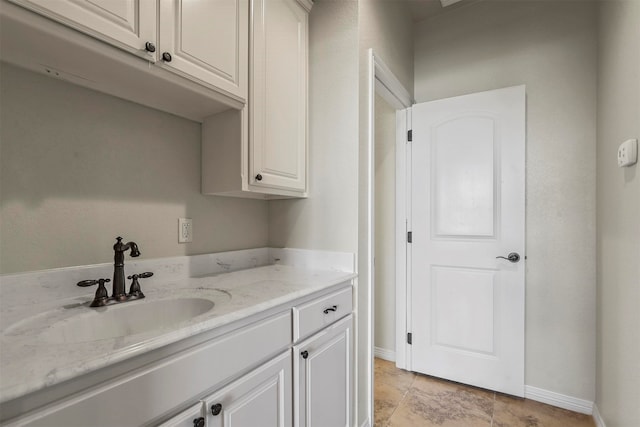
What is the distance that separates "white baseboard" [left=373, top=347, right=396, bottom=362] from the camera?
2.52 metres

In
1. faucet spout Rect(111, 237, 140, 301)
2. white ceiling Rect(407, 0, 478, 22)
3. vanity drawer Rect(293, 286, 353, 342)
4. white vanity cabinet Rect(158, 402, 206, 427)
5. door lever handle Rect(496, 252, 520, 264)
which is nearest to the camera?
white vanity cabinet Rect(158, 402, 206, 427)

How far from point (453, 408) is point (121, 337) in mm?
2016

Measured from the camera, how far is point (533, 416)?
6.03ft

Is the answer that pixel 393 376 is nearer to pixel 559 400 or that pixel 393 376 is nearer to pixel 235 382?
pixel 559 400

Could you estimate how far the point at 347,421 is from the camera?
1.47 metres

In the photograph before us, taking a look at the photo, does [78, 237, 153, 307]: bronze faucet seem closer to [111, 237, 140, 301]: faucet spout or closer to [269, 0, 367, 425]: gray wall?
[111, 237, 140, 301]: faucet spout

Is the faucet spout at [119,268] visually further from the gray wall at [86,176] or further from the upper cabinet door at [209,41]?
the upper cabinet door at [209,41]

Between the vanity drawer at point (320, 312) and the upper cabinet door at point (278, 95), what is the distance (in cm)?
59

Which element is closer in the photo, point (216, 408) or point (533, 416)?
point (216, 408)

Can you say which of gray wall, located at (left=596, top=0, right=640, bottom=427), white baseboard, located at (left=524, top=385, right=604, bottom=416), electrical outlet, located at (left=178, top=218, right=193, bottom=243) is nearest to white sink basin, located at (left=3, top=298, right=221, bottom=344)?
electrical outlet, located at (left=178, top=218, right=193, bottom=243)

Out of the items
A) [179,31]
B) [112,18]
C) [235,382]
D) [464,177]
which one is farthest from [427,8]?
[235,382]

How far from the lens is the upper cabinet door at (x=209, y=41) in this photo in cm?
103

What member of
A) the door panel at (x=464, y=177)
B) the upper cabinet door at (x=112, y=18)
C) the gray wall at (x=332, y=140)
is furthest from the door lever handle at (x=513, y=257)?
the upper cabinet door at (x=112, y=18)

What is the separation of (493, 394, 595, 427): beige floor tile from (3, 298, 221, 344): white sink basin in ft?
6.21
